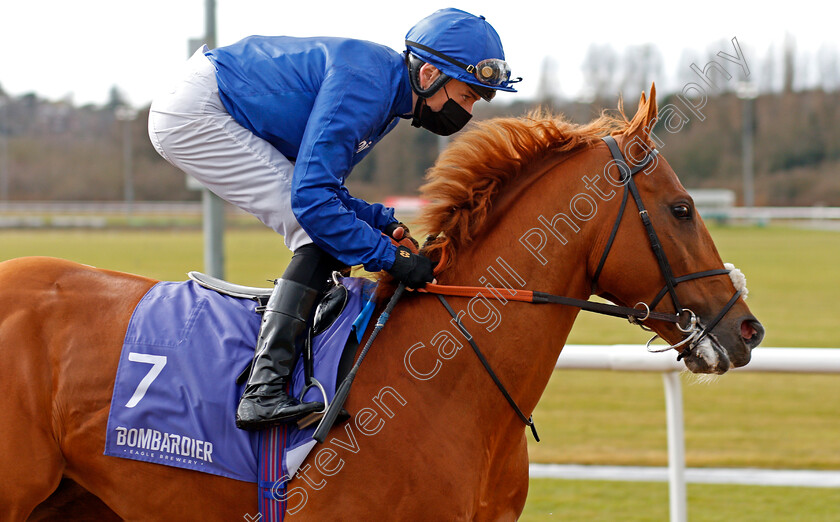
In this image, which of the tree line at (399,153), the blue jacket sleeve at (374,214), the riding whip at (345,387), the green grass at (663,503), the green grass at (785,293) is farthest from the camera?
the tree line at (399,153)

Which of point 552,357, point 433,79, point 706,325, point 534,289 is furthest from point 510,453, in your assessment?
point 433,79

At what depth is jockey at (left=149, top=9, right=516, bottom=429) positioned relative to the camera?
233 centimetres

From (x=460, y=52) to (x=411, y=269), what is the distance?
69 cm

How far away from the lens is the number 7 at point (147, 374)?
2.42 meters

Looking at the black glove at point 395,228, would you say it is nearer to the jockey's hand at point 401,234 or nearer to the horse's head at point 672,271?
the jockey's hand at point 401,234

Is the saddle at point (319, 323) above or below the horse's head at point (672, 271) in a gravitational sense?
below

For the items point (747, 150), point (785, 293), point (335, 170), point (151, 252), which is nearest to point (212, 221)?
point (335, 170)

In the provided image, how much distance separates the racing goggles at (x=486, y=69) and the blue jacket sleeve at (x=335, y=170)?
0.79ft

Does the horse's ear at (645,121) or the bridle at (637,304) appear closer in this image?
the bridle at (637,304)

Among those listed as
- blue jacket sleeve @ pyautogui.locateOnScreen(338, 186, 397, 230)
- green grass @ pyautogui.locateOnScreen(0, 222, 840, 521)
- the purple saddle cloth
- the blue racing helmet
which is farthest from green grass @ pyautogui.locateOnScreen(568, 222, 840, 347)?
the purple saddle cloth

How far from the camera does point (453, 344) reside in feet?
8.02

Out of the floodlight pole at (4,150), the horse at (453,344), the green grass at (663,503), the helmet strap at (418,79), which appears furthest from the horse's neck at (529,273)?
the floodlight pole at (4,150)

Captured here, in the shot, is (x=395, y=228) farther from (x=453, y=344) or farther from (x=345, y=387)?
(x=345, y=387)

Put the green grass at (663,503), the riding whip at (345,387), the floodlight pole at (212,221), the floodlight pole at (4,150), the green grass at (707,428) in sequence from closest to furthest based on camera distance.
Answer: the riding whip at (345,387) < the green grass at (663,503) < the green grass at (707,428) < the floodlight pole at (212,221) < the floodlight pole at (4,150)
